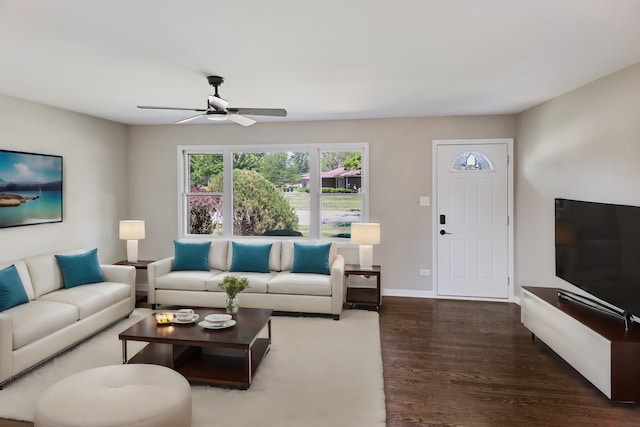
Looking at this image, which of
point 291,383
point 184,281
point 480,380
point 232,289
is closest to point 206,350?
point 232,289

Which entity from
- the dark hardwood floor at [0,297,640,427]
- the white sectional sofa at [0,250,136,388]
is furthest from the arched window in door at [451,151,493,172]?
the white sectional sofa at [0,250,136,388]

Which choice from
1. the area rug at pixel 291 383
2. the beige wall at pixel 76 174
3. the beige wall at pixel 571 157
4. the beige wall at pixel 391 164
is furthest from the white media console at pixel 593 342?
the beige wall at pixel 76 174

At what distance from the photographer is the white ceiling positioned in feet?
6.95

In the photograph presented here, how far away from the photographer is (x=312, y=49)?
270 cm

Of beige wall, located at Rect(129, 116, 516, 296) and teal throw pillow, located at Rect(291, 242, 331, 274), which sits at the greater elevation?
beige wall, located at Rect(129, 116, 516, 296)

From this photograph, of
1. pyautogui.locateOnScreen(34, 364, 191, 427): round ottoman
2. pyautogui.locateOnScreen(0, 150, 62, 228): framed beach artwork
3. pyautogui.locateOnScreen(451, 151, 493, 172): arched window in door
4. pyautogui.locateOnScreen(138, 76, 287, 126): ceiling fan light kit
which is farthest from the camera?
pyautogui.locateOnScreen(451, 151, 493, 172): arched window in door

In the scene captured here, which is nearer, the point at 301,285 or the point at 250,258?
the point at 301,285

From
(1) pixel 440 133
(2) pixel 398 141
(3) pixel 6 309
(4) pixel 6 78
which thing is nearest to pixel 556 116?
(1) pixel 440 133

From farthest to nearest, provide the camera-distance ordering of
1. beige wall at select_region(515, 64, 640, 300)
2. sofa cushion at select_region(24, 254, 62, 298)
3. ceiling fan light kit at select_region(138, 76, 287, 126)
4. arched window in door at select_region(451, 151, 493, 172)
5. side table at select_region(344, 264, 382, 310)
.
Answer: arched window in door at select_region(451, 151, 493, 172) → side table at select_region(344, 264, 382, 310) → sofa cushion at select_region(24, 254, 62, 298) → ceiling fan light kit at select_region(138, 76, 287, 126) → beige wall at select_region(515, 64, 640, 300)

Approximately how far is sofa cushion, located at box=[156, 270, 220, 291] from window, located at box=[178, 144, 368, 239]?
1138mm

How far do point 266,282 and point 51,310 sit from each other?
6.92 feet

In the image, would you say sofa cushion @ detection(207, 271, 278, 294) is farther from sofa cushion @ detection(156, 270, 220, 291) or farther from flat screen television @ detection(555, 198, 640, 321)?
flat screen television @ detection(555, 198, 640, 321)

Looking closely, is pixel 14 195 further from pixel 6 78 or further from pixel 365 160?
pixel 365 160

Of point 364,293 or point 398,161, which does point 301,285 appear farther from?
point 398,161
